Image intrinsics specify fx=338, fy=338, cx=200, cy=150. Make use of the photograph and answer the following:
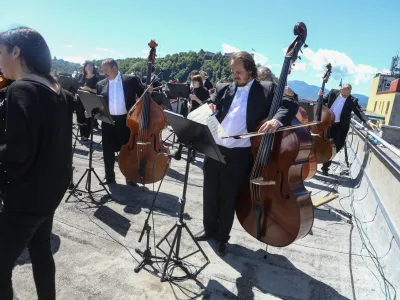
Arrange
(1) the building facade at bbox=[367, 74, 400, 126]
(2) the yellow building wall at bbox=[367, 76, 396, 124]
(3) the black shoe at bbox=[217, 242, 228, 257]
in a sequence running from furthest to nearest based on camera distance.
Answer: (2) the yellow building wall at bbox=[367, 76, 396, 124]
(1) the building facade at bbox=[367, 74, 400, 126]
(3) the black shoe at bbox=[217, 242, 228, 257]

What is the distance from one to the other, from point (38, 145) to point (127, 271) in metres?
1.79

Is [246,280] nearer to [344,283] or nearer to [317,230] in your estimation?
[344,283]

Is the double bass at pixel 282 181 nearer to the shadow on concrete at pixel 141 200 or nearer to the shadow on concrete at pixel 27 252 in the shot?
the shadow on concrete at pixel 141 200


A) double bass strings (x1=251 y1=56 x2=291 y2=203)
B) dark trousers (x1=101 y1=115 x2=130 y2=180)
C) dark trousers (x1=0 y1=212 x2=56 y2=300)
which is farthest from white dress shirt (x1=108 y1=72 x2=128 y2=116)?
dark trousers (x1=0 y1=212 x2=56 y2=300)

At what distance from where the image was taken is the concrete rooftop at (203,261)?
2963 mm

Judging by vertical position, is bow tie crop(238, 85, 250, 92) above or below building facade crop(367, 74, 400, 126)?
below

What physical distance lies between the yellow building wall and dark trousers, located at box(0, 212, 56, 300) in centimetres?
4568

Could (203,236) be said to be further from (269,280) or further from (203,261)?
(269,280)

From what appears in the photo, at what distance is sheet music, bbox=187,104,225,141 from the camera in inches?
125

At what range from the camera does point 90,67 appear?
299 inches

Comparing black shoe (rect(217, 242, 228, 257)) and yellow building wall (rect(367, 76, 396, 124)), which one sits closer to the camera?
black shoe (rect(217, 242, 228, 257))

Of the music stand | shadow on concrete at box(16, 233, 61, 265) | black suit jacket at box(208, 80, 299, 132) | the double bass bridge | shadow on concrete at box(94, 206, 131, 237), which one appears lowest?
shadow on concrete at box(16, 233, 61, 265)

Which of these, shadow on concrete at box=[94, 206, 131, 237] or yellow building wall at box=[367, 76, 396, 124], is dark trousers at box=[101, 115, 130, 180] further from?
yellow building wall at box=[367, 76, 396, 124]

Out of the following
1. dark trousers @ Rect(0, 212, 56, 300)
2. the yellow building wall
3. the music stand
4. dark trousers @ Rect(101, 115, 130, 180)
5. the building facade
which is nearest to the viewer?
dark trousers @ Rect(0, 212, 56, 300)
